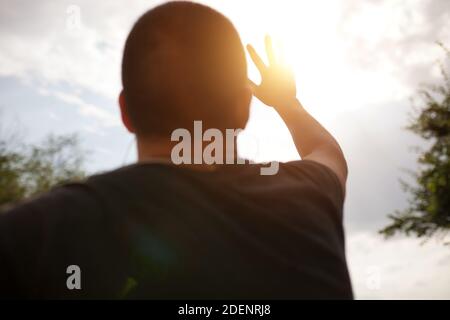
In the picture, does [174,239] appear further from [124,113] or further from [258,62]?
[258,62]

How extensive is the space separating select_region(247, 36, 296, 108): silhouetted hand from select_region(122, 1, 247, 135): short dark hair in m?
0.76

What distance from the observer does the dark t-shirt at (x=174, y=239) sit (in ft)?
2.98

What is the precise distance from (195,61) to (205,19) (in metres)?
0.18

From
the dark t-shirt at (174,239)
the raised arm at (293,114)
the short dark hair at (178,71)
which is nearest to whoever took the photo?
the dark t-shirt at (174,239)

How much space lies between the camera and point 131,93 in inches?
50.1

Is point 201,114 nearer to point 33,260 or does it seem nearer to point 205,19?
point 205,19

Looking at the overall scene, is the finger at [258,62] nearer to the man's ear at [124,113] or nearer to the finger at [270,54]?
the finger at [270,54]

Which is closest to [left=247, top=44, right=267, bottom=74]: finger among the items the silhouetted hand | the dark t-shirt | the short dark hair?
the silhouetted hand

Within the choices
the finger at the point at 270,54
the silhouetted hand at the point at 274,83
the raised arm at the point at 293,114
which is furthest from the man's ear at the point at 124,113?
the finger at the point at 270,54

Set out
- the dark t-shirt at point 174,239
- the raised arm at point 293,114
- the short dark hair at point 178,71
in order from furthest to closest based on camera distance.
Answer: the raised arm at point 293,114 → the short dark hair at point 178,71 → the dark t-shirt at point 174,239

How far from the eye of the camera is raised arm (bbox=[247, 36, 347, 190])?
1731 mm

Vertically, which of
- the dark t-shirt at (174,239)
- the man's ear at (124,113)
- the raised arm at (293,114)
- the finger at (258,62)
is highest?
the finger at (258,62)

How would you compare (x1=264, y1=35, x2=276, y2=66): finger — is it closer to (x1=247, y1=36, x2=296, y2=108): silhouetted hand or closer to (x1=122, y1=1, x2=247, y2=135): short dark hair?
(x1=247, y1=36, x2=296, y2=108): silhouetted hand
